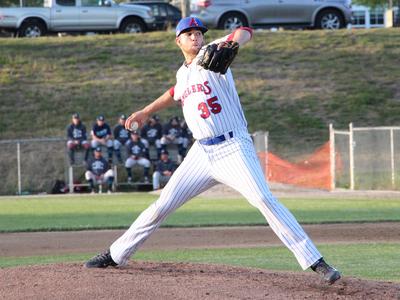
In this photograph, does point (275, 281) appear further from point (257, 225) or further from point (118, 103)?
point (118, 103)

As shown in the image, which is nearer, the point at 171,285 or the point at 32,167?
the point at 171,285

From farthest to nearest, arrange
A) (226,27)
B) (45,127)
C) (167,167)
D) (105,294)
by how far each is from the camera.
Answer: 1. (226,27)
2. (45,127)
3. (167,167)
4. (105,294)

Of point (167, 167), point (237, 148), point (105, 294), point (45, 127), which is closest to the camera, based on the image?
point (105, 294)

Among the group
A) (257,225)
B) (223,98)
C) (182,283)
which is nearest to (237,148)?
(223,98)

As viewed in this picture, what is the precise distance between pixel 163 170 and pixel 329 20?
50.4 ft

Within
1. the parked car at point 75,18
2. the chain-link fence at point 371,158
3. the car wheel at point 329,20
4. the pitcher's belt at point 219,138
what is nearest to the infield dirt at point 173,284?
the pitcher's belt at point 219,138

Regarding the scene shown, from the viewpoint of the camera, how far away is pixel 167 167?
2661 centimetres

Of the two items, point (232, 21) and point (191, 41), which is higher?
point (232, 21)

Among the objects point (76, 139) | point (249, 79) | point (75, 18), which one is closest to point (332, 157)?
point (76, 139)

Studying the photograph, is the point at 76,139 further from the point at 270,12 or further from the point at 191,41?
the point at 191,41

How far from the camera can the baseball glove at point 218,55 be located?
7848 millimetres

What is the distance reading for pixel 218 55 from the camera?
785cm

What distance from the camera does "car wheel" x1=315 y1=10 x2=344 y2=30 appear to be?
128 ft

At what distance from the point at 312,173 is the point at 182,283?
1889 centimetres
